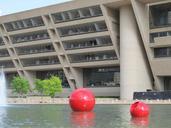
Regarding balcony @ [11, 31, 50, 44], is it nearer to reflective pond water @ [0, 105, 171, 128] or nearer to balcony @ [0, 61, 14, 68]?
balcony @ [0, 61, 14, 68]

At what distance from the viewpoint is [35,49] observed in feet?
333

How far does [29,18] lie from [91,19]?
18.8 meters

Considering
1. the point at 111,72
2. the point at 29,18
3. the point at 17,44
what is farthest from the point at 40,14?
the point at 111,72

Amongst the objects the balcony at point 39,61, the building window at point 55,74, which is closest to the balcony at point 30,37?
the balcony at point 39,61

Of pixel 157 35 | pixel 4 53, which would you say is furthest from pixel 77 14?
pixel 4 53

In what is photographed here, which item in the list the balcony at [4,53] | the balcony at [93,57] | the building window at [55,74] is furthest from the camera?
the balcony at [4,53]

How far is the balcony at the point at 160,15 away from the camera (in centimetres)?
7906

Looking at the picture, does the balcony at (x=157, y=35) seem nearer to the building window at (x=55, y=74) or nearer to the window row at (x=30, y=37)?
the window row at (x=30, y=37)

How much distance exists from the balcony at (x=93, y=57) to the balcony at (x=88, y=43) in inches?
89.4

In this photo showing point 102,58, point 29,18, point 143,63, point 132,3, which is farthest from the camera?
point 29,18

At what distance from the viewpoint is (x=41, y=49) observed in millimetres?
100188

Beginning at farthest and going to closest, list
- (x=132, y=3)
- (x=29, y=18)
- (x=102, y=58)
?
(x=29, y=18)
(x=102, y=58)
(x=132, y=3)

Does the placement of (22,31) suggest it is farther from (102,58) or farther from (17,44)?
(102,58)

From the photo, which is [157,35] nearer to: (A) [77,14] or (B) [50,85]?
(A) [77,14]
